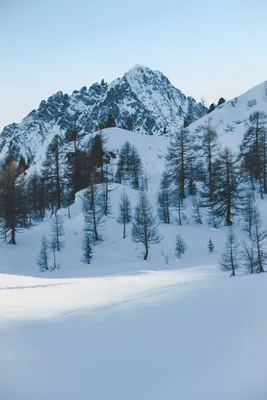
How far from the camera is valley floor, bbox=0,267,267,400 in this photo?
14.0ft

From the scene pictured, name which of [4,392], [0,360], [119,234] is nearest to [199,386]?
[4,392]

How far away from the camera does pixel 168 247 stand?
97.2ft

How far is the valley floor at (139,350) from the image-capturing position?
14.0ft

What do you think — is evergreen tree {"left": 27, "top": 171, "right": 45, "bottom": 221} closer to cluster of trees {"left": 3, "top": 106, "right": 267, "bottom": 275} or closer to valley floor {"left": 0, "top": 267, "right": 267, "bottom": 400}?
cluster of trees {"left": 3, "top": 106, "right": 267, "bottom": 275}

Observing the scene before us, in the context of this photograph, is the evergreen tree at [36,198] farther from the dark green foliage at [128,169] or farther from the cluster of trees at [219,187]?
the cluster of trees at [219,187]

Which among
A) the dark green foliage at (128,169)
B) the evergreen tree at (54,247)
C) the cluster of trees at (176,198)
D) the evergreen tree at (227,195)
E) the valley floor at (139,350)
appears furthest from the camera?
the dark green foliage at (128,169)

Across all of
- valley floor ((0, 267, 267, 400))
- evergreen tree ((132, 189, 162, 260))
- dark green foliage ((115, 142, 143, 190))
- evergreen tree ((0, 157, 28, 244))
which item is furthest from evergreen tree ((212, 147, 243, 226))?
valley floor ((0, 267, 267, 400))

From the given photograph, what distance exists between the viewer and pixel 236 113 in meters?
70.7

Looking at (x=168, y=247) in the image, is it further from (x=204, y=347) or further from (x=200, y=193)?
(x=204, y=347)

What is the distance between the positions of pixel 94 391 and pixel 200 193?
121ft

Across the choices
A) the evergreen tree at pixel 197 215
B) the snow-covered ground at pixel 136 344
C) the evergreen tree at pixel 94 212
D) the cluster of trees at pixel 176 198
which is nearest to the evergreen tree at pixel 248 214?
the cluster of trees at pixel 176 198

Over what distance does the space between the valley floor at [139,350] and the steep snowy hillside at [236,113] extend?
5664cm

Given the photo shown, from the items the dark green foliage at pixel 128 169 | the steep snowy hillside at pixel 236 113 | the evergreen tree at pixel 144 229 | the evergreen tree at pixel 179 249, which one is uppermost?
the steep snowy hillside at pixel 236 113

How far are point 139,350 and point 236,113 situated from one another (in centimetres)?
7544
